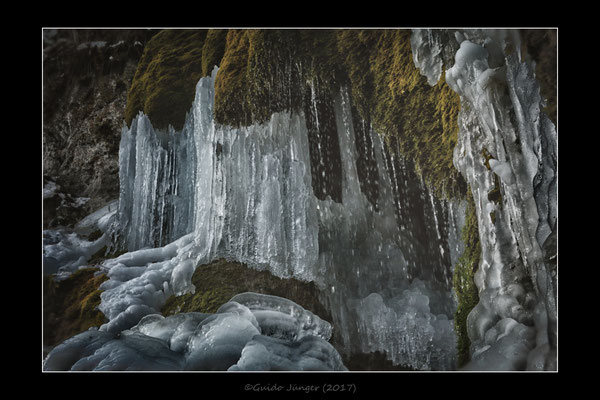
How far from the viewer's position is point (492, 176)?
158 inches

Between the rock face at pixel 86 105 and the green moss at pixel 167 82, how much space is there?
10 cm

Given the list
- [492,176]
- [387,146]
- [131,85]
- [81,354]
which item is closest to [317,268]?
[387,146]

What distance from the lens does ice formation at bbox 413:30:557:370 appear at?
3674 mm

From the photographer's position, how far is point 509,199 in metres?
3.86

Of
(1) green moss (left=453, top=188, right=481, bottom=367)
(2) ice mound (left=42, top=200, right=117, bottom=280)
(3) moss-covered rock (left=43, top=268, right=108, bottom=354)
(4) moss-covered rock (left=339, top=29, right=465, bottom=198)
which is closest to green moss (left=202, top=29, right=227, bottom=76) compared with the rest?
(4) moss-covered rock (left=339, top=29, right=465, bottom=198)

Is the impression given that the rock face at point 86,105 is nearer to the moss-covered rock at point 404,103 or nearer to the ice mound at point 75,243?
the ice mound at point 75,243

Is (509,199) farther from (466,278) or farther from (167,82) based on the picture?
(167,82)

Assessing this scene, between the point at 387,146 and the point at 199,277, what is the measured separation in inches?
83.7

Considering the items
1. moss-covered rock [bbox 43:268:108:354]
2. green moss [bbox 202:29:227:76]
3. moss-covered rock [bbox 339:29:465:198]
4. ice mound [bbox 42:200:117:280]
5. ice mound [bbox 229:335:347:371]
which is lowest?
ice mound [bbox 229:335:347:371]

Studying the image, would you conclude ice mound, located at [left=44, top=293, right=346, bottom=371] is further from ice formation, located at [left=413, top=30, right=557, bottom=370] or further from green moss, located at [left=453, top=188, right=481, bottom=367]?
ice formation, located at [left=413, top=30, right=557, bottom=370]

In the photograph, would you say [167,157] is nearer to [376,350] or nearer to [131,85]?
[131,85]

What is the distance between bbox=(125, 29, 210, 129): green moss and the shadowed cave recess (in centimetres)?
2

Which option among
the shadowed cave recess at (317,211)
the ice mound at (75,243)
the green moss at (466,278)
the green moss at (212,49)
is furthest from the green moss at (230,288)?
the green moss at (212,49)

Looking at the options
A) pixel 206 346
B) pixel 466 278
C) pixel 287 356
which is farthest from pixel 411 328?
pixel 206 346
